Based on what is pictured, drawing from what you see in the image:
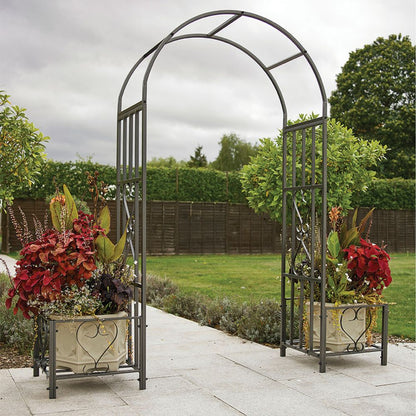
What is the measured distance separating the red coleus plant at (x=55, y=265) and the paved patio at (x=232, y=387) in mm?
652

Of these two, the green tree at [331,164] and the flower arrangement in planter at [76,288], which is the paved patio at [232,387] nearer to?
the flower arrangement in planter at [76,288]

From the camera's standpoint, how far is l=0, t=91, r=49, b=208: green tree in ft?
17.3

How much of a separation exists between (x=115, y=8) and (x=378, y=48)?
72.0 feet

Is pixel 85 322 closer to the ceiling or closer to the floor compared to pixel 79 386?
closer to the ceiling

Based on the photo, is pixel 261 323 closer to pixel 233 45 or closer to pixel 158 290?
pixel 233 45

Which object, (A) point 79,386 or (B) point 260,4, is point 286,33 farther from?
(A) point 79,386

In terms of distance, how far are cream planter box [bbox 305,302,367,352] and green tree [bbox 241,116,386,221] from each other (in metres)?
2.35

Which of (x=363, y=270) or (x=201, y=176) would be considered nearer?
(x=363, y=270)

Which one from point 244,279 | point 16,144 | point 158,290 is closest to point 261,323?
point 16,144

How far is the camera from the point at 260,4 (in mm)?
5016

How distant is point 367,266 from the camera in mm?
4395

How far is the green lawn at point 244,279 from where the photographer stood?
749cm

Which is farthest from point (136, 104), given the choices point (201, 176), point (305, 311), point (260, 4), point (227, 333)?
point (201, 176)

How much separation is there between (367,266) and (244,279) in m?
6.55
